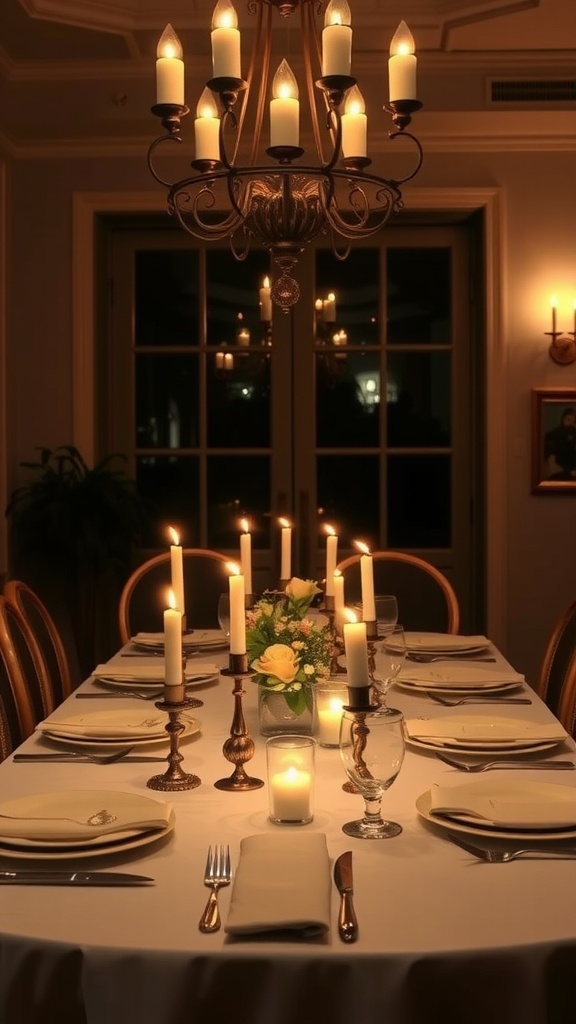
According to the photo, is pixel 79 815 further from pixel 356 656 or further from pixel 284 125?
pixel 284 125

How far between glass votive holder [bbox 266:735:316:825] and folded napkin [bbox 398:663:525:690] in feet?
2.97

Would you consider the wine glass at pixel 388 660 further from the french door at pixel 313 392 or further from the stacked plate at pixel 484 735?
the french door at pixel 313 392

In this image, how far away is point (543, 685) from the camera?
103 inches

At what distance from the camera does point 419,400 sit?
15.3 feet

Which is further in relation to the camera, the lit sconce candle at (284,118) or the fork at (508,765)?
the lit sconce candle at (284,118)

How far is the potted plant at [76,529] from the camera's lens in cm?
420

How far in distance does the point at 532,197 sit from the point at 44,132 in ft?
6.47

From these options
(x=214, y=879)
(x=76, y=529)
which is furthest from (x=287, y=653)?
(x=76, y=529)

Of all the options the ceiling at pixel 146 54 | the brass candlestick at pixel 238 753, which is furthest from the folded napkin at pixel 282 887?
the ceiling at pixel 146 54

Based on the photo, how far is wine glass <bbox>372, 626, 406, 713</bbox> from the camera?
1988 millimetres

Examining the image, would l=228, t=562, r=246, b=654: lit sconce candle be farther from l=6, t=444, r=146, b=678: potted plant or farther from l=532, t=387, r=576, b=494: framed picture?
l=532, t=387, r=576, b=494: framed picture

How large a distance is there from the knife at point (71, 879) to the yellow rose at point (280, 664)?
1.75 feet

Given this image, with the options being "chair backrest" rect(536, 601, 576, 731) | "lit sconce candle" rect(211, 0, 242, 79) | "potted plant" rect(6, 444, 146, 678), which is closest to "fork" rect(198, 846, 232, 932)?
"chair backrest" rect(536, 601, 576, 731)

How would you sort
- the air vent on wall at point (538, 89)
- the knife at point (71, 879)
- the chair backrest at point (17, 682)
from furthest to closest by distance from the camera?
the air vent on wall at point (538, 89) < the chair backrest at point (17, 682) < the knife at point (71, 879)
